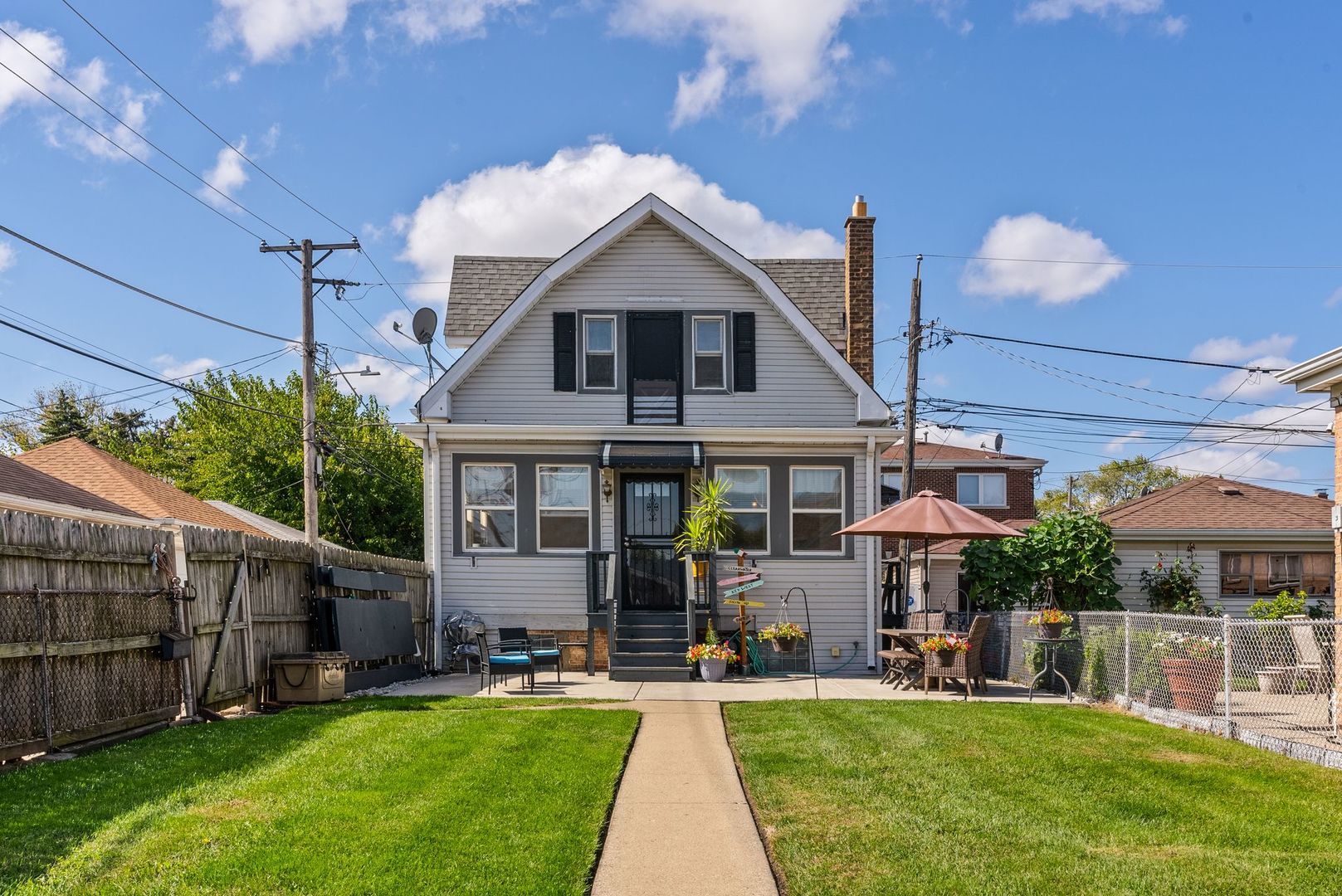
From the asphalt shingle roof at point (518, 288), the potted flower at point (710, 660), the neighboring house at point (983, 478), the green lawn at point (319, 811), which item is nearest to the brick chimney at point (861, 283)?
the asphalt shingle roof at point (518, 288)

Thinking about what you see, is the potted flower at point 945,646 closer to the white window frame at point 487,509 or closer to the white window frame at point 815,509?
the white window frame at point 815,509

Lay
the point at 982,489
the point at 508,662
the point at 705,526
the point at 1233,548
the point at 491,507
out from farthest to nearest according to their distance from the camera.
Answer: the point at 982,489
the point at 1233,548
the point at 491,507
the point at 705,526
the point at 508,662

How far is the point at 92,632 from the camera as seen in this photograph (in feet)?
30.4

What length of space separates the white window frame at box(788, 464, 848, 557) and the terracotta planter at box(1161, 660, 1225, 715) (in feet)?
23.6

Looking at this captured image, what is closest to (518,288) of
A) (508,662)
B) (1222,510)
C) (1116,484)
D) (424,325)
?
(424,325)

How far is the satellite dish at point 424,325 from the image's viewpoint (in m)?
19.5

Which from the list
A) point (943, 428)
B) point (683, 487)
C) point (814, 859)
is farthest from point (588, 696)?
point (943, 428)

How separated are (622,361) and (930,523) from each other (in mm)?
6257

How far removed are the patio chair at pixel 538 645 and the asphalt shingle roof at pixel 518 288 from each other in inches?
243

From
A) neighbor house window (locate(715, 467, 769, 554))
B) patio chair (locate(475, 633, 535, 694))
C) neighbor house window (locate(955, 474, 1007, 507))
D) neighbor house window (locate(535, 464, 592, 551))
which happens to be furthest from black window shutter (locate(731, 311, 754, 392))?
neighbor house window (locate(955, 474, 1007, 507))

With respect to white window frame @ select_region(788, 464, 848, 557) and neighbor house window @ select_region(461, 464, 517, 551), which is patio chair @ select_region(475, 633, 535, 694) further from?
white window frame @ select_region(788, 464, 848, 557)

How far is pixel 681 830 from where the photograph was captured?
6.64 m

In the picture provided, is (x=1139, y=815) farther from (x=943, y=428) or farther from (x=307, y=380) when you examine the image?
(x=943, y=428)

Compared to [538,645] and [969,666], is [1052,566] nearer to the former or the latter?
[969,666]
